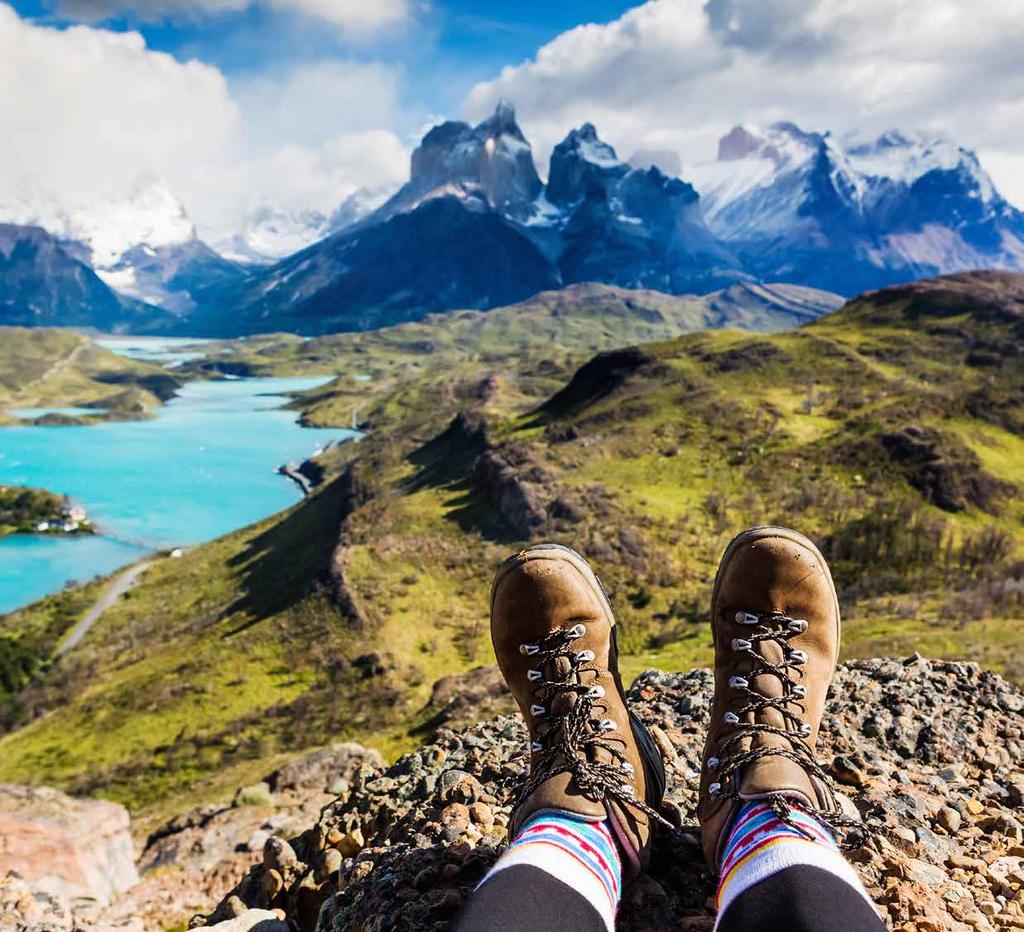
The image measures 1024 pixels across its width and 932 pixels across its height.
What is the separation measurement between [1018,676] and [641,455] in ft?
144

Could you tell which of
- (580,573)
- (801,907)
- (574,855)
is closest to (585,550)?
(580,573)

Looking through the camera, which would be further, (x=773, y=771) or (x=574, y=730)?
(x=574, y=730)

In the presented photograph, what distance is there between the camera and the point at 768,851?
2961mm

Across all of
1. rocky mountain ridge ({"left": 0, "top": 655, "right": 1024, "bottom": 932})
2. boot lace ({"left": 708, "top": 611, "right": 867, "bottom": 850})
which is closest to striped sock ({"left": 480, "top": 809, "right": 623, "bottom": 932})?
rocky mountain ridge ({"left": 0, "top": 655, "right": 1024, "bottom": 932})

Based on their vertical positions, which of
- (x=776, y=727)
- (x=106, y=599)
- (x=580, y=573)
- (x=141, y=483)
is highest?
(x=580, y=573)

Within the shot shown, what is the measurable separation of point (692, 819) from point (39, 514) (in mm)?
145823

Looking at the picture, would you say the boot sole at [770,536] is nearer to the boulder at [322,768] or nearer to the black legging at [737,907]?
the black legging at [737,907]

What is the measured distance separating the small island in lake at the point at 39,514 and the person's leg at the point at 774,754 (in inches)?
5439

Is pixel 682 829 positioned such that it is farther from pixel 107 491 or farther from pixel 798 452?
pixel 107 491

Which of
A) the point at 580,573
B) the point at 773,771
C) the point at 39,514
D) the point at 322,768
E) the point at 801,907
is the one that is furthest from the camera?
the point at 39,514

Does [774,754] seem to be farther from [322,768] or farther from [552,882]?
[322,768]

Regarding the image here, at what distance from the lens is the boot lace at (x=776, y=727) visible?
3.30 m

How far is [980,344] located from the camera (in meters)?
75.9

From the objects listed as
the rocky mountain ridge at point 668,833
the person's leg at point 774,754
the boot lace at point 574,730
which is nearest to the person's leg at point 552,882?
the boot lace at point 574,730
